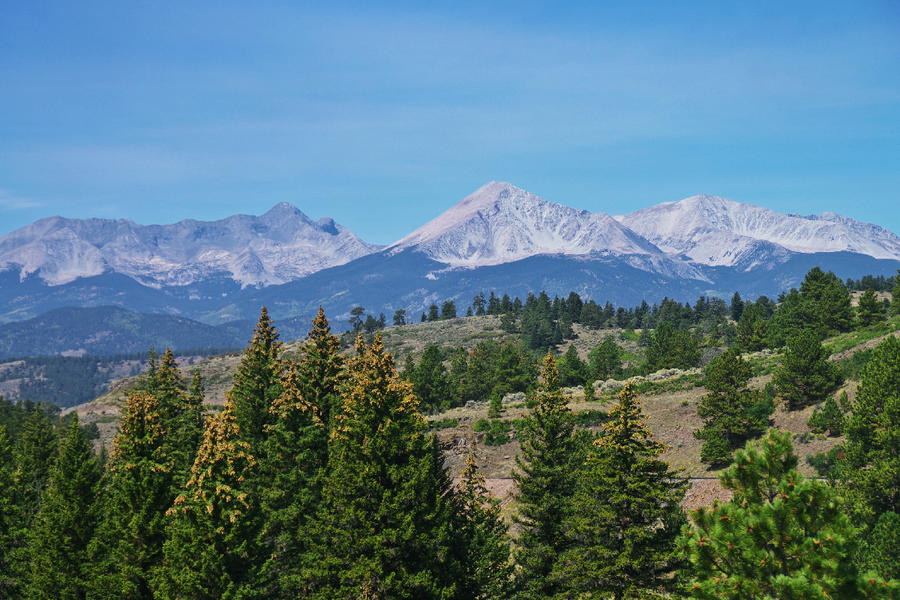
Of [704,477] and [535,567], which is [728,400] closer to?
[704,477]

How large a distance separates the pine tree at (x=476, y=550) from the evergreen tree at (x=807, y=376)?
118 ft

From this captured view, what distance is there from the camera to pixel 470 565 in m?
30.2

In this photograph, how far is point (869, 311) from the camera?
270 ft

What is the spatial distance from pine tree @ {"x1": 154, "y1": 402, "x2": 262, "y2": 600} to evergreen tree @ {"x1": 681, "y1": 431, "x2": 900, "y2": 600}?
17564 millimetres

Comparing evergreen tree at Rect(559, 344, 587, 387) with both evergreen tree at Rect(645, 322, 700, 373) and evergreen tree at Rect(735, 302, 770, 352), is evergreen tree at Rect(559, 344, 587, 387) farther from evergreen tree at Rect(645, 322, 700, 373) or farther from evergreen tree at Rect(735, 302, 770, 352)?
evergreen tree at Rect(735, 302, 770, 352)

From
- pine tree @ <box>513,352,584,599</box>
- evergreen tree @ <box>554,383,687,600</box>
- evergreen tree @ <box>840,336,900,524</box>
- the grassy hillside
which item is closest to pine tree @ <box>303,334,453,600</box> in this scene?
pine tree @ <box>513,352,584,599</box>

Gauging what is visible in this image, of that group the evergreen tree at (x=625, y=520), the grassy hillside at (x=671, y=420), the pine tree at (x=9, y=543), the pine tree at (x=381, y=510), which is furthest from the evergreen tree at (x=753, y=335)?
the pine tree at (x=9, y=543)

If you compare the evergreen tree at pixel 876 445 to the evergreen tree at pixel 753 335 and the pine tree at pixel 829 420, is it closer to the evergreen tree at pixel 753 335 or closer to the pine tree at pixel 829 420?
the pine tree at pixel 829 420

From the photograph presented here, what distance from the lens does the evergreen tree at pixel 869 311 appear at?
3219 inches

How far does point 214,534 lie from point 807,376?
164 feet

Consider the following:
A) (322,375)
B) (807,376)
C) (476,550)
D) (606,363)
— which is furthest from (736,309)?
(476,550)

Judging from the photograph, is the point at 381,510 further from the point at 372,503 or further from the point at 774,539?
the point at 774,539

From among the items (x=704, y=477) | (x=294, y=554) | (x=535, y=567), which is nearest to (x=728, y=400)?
(x=704, y=477)

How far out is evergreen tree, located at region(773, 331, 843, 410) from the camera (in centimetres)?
5578
